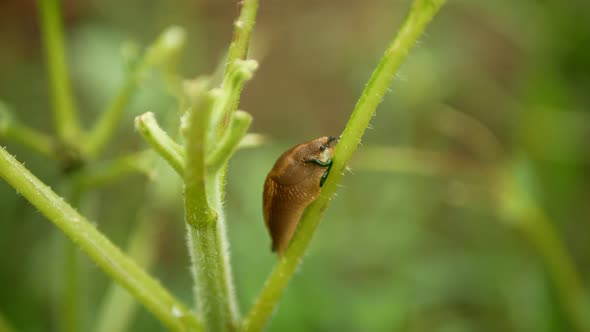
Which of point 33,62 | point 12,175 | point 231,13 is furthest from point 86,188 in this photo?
point 231,13

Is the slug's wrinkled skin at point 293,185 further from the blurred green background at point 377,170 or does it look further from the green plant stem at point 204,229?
the blurred green background at point 377,170

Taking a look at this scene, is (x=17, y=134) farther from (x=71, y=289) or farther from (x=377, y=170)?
(x=377, y=170)

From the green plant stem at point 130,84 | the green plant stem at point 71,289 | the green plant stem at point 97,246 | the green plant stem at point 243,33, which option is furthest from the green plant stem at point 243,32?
the green plant stem at point 71,289

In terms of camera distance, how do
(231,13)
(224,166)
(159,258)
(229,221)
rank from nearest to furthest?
(224,166)
(229,221)
(159,258)
(231,13)

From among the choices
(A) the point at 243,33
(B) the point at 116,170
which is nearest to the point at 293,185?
(A) the point at 243,33

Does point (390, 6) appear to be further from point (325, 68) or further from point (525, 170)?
point (525, 170)
